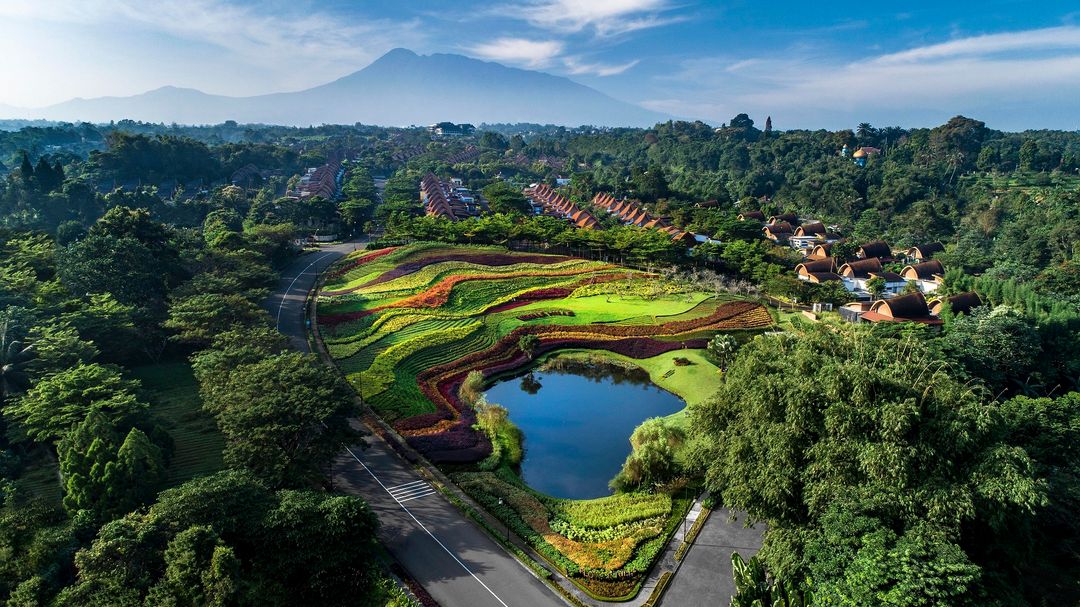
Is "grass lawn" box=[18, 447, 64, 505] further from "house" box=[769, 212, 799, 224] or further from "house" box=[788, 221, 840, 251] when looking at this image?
"house" box=[769, 212, 799, 224]

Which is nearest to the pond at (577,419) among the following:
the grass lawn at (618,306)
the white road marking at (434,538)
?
the white road marking at (434,538)

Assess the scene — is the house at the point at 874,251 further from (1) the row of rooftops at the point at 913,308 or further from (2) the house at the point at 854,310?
(2) the house at the point at 854,310

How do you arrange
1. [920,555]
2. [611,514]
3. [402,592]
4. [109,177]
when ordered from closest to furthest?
[920,555] → [402,592] → [611,514] → [109,177]

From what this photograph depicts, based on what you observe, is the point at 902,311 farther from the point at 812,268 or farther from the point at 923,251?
the point at 923,251

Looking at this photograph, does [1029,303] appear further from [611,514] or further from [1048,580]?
[611,514]

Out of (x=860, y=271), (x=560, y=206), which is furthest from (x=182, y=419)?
(x=560, y=206)

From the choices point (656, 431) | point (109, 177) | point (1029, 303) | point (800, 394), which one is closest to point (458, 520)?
point (656, 431)
